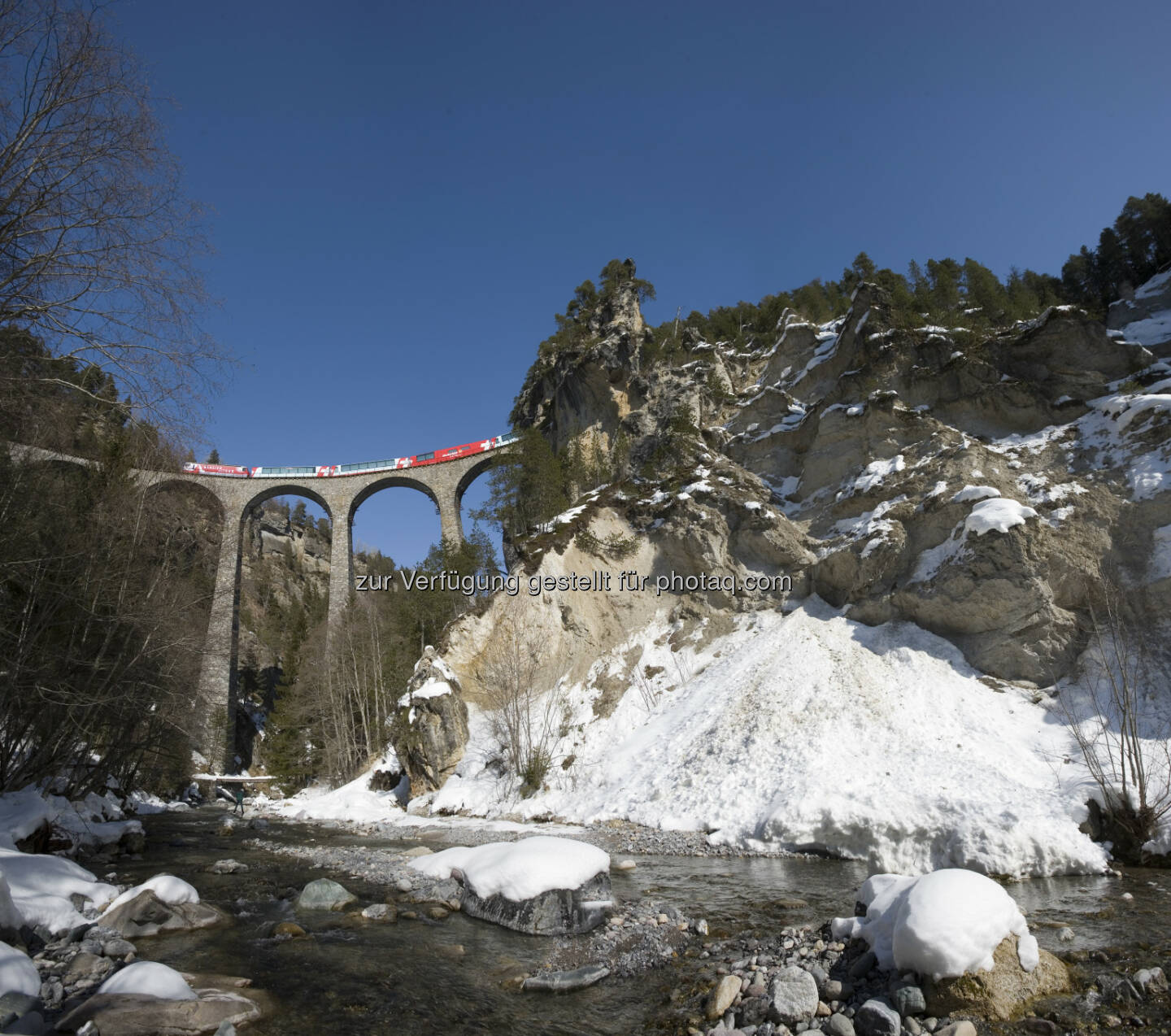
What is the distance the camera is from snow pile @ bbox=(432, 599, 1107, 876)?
11.7 meters

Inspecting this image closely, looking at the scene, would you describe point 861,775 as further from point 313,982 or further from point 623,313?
point 623,313

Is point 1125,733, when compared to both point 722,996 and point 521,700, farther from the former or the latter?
point 521,700

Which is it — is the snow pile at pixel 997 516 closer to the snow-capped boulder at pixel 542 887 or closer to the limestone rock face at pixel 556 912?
the snow-capped boulder at pixel 542 887

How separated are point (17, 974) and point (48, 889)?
337 centimetres

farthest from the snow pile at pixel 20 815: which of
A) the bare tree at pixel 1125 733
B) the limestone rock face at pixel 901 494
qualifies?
the bare tree at pixel 1125 733

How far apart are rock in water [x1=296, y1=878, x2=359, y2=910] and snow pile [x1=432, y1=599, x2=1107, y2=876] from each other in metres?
8.53

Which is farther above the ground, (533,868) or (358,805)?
(533,868)

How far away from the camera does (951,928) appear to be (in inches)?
201

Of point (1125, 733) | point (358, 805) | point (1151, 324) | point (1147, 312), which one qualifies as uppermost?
point (1147, 312)

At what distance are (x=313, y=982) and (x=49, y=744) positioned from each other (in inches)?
386

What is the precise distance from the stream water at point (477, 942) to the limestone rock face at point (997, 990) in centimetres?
179

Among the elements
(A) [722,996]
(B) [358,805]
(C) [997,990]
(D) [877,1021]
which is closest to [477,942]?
(A) [722,996]

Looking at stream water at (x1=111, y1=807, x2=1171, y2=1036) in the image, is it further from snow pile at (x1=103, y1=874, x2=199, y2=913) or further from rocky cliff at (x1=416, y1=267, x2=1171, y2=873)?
rocky cliff at (x1=416, y1=267, x2=1171, y2=873)

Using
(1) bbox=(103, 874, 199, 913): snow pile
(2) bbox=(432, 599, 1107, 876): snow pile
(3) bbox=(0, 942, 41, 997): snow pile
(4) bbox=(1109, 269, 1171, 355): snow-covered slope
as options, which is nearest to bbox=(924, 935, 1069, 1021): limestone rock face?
(2) bbox=(432, 599, 1107, 876): snow pile
